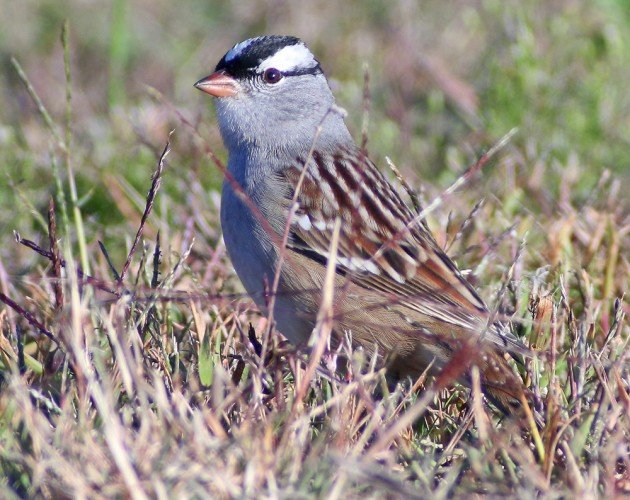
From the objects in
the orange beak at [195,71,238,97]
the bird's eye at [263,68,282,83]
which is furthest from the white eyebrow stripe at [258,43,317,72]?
the orange beak at [195,71,238,97]

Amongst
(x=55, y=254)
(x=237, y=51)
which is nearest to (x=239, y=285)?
(x=237, y=51)

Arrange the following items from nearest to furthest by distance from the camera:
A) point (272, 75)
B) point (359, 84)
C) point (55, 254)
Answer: point (55, 254), point (272, 75), point (359, 84)

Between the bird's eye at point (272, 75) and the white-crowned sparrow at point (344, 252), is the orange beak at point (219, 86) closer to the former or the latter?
the white-crowned sparrow at point (344, 252)

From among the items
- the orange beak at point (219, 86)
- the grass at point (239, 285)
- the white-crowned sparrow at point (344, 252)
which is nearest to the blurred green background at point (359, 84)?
the grass at point (239, 285)

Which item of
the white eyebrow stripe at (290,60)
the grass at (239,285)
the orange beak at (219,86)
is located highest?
the white eyebrow stripe at (290,60)

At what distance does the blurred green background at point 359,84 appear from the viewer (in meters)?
4.52

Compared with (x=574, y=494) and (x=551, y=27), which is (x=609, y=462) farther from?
(x=551, y=27)

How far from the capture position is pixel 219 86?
359cm

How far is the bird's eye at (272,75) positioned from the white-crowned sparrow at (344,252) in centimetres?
14

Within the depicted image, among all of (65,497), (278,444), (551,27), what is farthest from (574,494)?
(551,27)

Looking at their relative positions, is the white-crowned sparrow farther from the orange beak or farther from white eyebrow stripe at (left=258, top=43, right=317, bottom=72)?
white eyebrow stripe at (left=258, top=43, right=317, bottom=72)

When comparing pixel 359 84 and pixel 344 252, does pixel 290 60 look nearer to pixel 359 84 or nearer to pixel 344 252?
pixel 344 252

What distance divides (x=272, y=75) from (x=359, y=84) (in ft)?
7.10

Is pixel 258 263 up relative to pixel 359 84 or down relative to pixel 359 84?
down
